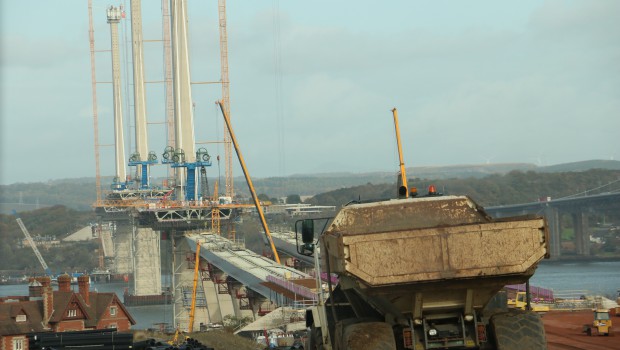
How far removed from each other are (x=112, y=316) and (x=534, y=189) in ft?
395

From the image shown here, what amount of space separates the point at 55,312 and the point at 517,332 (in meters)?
58.5

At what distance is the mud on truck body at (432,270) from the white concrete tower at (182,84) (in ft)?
463

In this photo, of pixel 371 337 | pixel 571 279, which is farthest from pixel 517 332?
pixel 571 279

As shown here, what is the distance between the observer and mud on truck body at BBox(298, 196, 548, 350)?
50.6 feet

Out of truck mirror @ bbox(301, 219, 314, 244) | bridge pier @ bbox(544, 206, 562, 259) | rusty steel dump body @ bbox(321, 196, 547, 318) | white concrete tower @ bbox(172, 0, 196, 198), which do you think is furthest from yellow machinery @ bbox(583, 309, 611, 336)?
white concrete tower @ bbox(172, 0, 196, 198)

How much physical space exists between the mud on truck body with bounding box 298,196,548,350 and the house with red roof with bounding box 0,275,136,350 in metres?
40.9

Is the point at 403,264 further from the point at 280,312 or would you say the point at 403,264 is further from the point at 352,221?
the point at 280,312

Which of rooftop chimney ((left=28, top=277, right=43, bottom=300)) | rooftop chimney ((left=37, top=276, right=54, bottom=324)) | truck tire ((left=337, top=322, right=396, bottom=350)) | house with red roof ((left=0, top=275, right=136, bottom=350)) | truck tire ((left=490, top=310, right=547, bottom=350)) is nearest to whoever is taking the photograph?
truck tire ((left=337, top=322, right=396, bottom=350))

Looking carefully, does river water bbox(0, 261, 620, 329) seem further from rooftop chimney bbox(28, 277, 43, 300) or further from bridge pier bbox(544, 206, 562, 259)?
rooftop chimney bbox(28, 277, 43, 300)

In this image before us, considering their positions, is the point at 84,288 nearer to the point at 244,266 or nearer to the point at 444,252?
the point at 244,266

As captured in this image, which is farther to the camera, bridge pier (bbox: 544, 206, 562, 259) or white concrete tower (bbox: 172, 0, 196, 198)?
white concrete tower (bbox: 172, 0, 196, 198)

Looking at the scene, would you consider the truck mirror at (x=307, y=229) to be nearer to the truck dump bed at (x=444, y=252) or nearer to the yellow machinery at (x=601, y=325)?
the truck dump bed at (x=444, y=252)

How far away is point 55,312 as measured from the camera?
71.2 m

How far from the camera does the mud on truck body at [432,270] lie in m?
15.4
